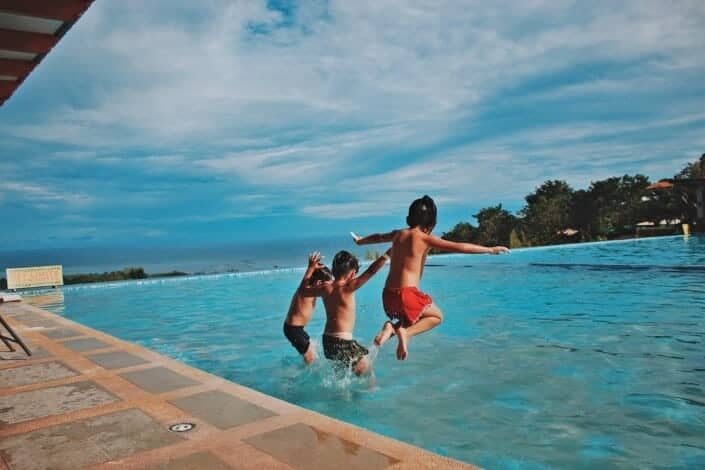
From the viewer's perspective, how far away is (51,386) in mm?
4371

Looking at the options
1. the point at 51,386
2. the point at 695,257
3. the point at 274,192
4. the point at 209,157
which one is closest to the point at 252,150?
the point at 209,157

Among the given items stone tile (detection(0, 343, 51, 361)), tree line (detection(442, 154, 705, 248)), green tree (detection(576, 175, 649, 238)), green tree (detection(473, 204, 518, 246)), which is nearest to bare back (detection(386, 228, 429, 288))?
stone tile (detection(0, 343, 51, 361))

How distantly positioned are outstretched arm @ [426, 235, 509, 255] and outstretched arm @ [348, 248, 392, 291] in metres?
0.45

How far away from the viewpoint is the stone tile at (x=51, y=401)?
3572 mm

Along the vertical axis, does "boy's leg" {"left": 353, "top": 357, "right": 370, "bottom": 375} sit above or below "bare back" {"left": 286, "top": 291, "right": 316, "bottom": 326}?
below

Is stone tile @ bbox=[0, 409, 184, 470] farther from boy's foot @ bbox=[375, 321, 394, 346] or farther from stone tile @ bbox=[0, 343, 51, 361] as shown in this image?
stone tile @ bbox=[0, 343, 51, 361]

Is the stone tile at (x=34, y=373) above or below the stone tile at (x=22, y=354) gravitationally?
above

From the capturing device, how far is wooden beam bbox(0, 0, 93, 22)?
319 cm

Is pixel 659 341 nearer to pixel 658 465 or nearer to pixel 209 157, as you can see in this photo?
pixel 658 465

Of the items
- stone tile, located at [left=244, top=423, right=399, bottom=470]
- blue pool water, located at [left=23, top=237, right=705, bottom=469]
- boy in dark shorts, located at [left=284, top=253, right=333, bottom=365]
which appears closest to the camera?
stone tile, located at [left=244, top=423, right=399, bottom=470]

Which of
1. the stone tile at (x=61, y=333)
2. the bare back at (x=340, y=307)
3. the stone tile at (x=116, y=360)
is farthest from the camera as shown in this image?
the stone tile at (x=61, y=333)

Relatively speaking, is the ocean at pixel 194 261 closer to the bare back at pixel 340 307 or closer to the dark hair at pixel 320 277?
the dark hair at pixel 320 277

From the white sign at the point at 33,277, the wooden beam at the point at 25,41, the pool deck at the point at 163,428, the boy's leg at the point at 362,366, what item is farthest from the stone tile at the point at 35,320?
the white sign at the point at 33,277

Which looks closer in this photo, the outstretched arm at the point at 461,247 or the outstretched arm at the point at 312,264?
the outstretched arm at the point at 461,247
